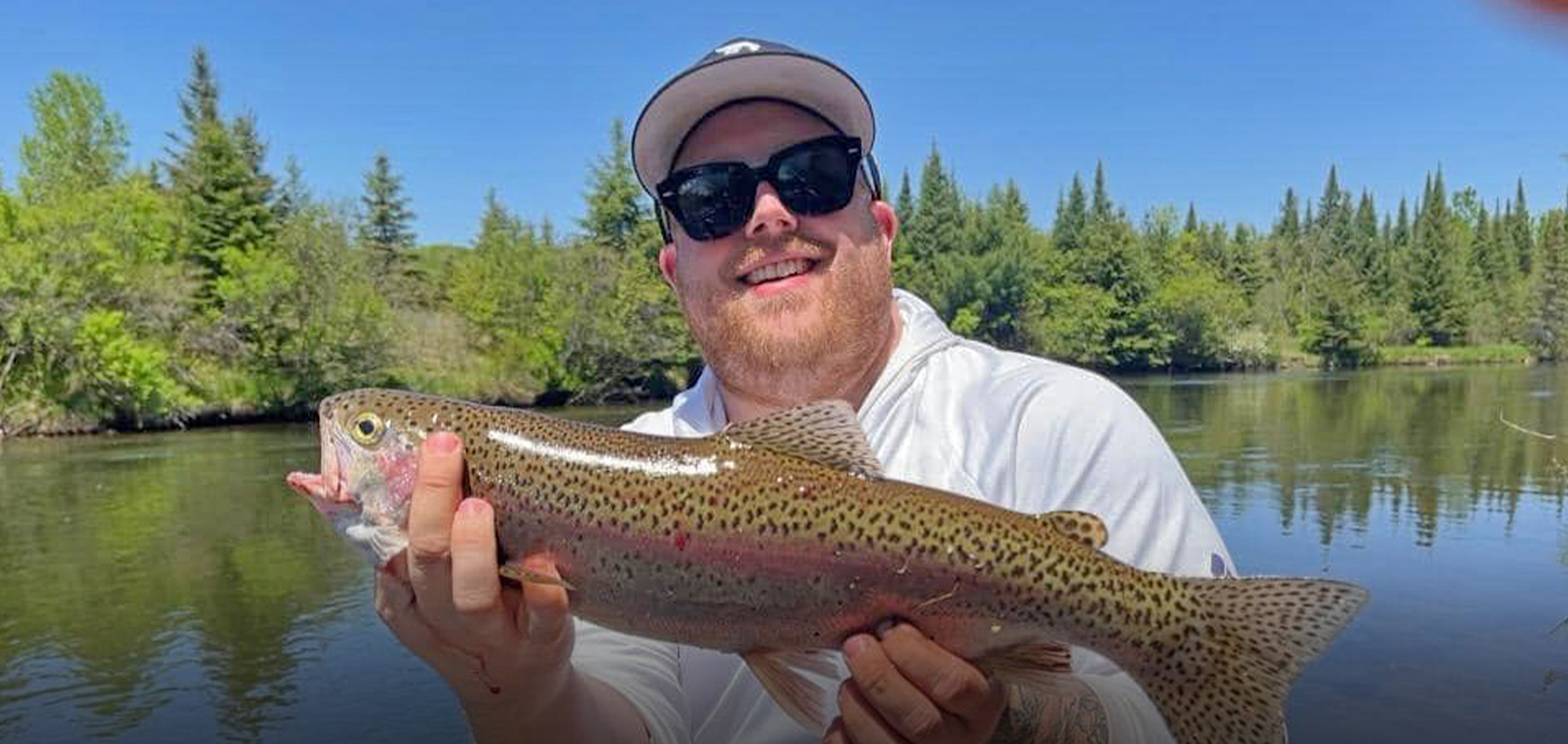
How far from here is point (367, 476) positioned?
300 cm

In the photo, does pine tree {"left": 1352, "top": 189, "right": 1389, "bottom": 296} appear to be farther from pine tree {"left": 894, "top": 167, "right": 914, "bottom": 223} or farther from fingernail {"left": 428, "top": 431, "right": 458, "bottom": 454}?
fingernail {"left": 428, "top": 431, "right": 458, "bottom": 454}

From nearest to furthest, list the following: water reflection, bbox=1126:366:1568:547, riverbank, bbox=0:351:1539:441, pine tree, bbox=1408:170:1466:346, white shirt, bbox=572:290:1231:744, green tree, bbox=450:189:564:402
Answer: white shirt, bbox=572:290:1231:744
water reflection, bbox=1126:366:1568:547
riverbank, bbox=0:351:1539:441
green tree, bbox=450:189:564:402
pine tree, bbox=1408:170:1466:346

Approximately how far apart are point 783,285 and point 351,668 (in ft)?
40.7

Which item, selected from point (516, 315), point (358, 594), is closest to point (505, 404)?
point (516, 315)

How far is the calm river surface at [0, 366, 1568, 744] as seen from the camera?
12.3 metres

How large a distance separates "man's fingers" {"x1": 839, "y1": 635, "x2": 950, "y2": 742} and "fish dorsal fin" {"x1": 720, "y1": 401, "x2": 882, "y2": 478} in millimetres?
476

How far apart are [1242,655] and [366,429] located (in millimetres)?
2443

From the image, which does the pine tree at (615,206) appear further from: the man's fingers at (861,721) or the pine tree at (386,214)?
the man's fingers at (861,721)

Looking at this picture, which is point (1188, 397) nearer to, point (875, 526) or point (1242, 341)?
point (1242, 341)

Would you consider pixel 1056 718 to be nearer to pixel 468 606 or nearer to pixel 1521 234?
pixel 468 606

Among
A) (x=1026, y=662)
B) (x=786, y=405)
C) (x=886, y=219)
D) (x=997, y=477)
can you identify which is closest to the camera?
(x=1026, y=662)

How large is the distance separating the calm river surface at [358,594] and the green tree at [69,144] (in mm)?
29443

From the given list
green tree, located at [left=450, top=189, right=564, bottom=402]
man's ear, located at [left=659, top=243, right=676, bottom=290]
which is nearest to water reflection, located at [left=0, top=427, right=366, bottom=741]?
man's ear, located at [left=659, top=243, right=676, bottom=290]

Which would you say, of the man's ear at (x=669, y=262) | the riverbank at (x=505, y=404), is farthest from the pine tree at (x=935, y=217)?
the man's ear at (x=669, y=262)
